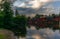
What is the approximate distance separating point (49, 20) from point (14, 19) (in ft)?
16.1

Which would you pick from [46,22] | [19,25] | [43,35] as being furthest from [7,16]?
[46,22]

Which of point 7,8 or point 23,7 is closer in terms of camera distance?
point 7,8

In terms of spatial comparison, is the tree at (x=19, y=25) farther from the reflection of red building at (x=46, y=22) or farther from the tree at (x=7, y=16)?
the reflection of red building at (x=46, y=22)

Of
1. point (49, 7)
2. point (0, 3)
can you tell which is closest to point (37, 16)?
point (49, 7)

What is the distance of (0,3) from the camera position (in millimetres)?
17547

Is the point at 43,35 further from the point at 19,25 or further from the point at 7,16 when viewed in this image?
the point at 7,16

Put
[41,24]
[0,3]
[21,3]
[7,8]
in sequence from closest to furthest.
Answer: [7,8] → [0,3] → [41,24] → [21,3]

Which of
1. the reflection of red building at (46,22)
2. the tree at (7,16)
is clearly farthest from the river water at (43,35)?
the reflection of red building at (46,22)

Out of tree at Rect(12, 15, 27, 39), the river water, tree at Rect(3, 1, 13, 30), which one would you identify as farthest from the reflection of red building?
tree at Rect(3, 1, 13, 30)

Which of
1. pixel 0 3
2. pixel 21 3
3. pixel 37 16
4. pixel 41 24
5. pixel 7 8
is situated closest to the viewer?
pixel 7 8

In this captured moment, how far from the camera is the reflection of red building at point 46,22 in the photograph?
1928 centimetres

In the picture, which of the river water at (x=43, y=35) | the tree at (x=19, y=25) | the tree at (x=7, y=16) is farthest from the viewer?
the tree at (x=19, y=25)

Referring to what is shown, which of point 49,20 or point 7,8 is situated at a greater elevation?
point 7,8

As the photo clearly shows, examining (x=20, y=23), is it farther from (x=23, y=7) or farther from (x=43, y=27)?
(x=23, y=7)
